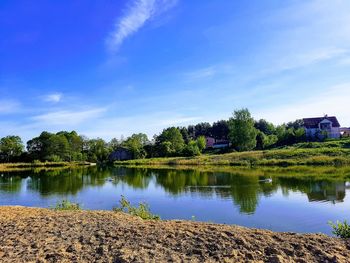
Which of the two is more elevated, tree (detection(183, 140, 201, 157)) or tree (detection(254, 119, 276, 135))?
tree (detection(254, 119, 276, 135))

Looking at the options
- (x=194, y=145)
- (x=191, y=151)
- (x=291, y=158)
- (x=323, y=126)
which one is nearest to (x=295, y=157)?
(x=291, y=158)

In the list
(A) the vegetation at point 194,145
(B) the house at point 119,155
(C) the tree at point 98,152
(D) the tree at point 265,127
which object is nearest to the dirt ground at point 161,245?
(A) the vegetation at point 194,145

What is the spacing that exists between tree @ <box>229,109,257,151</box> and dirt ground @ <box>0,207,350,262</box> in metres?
82.0

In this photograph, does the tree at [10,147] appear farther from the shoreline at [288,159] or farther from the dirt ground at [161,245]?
the dirt ground at [161,245]

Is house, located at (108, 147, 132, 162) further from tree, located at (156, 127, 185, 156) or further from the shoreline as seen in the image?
the shoreline

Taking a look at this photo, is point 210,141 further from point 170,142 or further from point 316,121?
point 316,121

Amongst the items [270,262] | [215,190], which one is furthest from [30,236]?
[215,190]

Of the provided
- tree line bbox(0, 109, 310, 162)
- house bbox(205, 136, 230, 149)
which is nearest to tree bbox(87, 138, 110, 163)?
tree line bbox(0, 109, 310, 162)

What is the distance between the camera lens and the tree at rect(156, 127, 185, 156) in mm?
101688

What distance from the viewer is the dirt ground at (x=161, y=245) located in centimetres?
738

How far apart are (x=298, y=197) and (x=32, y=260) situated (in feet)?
75.9

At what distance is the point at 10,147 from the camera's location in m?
110

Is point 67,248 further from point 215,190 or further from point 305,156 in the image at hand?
point 305,156

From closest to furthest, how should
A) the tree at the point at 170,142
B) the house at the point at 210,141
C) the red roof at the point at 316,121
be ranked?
1. the tree at the point at 170,142
2. the red roof at the point at 316,121
3. the house at the point at 210,141
